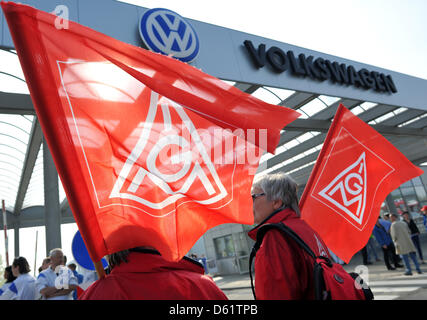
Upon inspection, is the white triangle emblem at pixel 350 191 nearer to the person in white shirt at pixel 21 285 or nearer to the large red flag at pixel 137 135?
the large red flag at pixel 137 135

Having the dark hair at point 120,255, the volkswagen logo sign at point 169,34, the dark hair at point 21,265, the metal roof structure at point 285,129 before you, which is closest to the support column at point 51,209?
the metal roof structure at point 285,129

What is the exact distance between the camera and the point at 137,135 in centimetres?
193

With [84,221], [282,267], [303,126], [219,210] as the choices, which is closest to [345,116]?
[219,210]

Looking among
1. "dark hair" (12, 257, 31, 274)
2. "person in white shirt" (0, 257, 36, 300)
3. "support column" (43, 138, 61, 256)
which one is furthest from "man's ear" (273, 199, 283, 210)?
"support column" (43, 138, 61, 256)

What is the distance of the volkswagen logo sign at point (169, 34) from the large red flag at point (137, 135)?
5362mm

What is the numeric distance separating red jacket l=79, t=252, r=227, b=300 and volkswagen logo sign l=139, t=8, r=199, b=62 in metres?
6.18

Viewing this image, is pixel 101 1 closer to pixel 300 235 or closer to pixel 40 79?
pixel 40 79

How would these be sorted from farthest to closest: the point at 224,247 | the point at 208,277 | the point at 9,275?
1. the point at 224,247
2. the point at 9,275
3. the point at 208,277

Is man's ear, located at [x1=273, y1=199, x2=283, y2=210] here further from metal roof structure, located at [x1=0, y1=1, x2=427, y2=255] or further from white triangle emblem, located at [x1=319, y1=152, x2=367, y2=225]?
metal roof structure, located at [x1=0, y1=1, x2=427, y2=255]

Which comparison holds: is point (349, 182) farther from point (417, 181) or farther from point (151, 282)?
point (417, 181)

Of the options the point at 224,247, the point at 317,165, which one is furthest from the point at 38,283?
the point at 224,247

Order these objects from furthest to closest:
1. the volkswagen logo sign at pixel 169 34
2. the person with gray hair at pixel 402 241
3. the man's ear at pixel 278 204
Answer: the person with gray hair at pixel 402 241 < the volkswagen logo sign at pixel 169 34 < the man's ear at pixel 278 204

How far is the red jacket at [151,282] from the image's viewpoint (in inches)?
54.2

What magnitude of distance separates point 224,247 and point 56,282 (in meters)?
19.2
